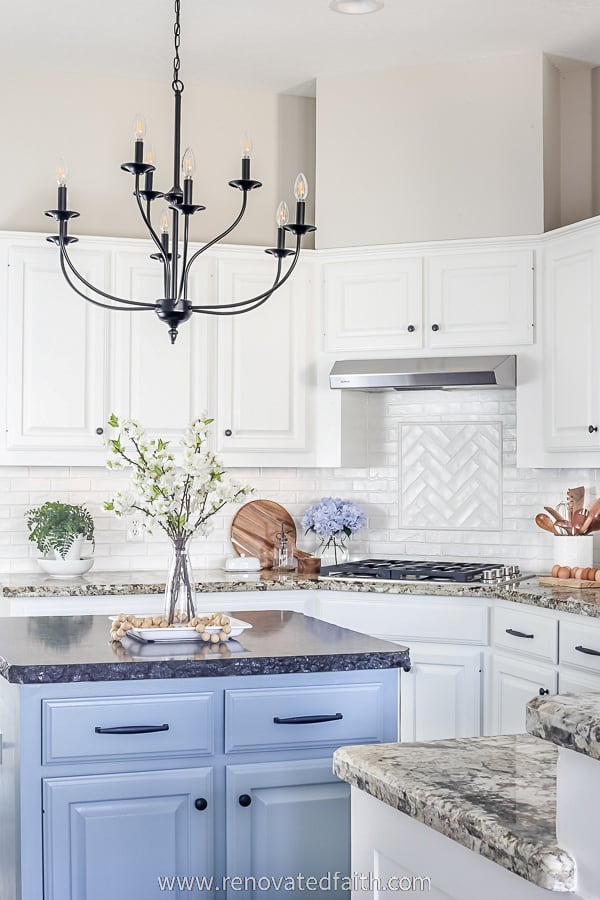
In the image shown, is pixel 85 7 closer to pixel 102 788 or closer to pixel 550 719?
pixel 102 788

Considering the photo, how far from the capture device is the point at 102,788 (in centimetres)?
239

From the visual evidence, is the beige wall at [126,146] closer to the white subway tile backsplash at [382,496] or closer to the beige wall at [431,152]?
the beige wall at [431,152]

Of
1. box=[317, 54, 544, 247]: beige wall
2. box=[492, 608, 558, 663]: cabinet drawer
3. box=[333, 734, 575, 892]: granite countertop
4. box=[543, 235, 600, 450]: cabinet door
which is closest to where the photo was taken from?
box=[333, 734, 575, 892]: granite countertop

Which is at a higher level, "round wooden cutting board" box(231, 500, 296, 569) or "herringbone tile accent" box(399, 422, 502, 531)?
"herringbone tile accent" box(399, 422, 502, 531)

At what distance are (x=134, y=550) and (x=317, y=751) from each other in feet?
8.45

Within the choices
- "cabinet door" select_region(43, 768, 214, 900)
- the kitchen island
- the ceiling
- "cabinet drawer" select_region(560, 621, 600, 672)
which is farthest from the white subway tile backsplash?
"cabinet door" select_region(43, 768, 214, 900)

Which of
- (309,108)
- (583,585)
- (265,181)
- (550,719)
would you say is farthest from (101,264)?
(550,719)

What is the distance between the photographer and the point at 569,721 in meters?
1.06

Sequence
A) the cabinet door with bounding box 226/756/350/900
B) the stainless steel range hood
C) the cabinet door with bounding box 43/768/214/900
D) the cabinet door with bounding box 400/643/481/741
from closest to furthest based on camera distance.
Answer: the cabinet door with bounding box 43/768/214/900 → the cabinet door with bounding box 226/756/350/900 → the cabinet door with bounding box 400/643/481/741 → the stainless steel range hood

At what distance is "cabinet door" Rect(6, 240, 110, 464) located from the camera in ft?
15.3

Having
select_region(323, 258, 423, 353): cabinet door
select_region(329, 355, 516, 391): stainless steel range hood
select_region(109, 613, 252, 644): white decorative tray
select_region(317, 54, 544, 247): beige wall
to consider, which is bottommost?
select_region(109, 613, 252, 644): white decorative tray

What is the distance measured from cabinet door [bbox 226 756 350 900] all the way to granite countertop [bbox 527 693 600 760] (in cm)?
148

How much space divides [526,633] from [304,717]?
158cm

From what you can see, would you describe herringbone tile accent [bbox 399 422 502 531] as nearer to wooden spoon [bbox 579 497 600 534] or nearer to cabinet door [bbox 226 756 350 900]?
wooden spoon [bbox 579 497 600 534]
